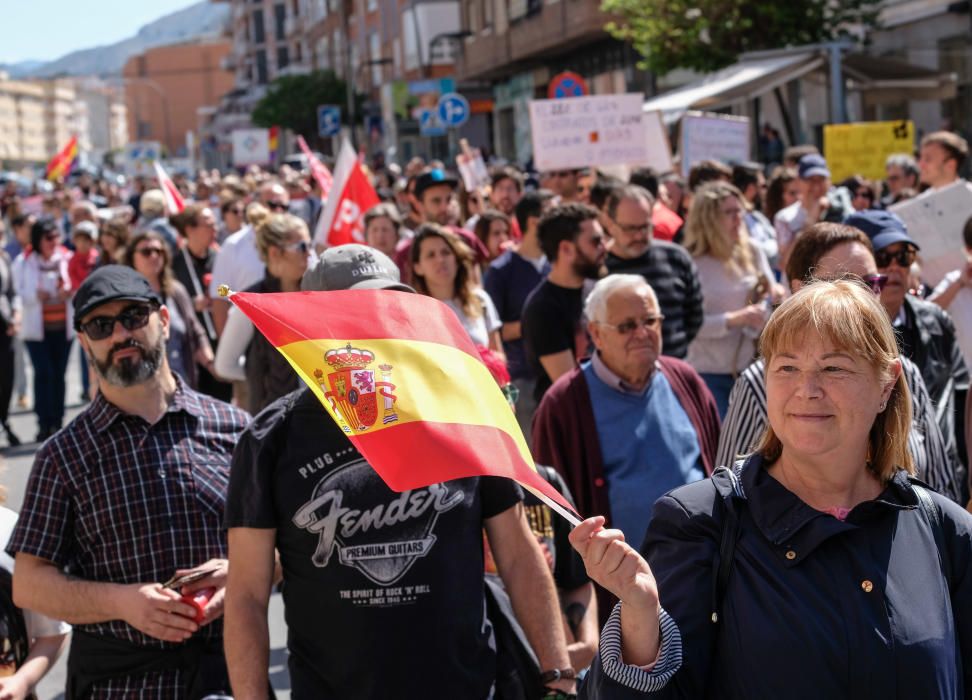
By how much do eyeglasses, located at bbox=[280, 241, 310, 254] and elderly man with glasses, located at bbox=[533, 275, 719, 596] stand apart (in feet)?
8.94

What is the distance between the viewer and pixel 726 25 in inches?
909

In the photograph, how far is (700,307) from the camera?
7.32m

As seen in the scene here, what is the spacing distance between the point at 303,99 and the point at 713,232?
208 feet

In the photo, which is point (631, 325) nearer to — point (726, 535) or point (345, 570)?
point (345, 570)

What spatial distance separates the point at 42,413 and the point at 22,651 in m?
9.42

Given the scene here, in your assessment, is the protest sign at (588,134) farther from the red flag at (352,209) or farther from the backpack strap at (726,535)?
the backpack strap at (726,535)

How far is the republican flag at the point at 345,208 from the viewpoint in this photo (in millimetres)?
9969

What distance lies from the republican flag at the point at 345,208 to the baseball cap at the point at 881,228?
16.7 ft

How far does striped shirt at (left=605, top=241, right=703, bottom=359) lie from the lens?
711 cm

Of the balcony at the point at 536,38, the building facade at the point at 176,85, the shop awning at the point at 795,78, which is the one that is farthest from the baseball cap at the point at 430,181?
the building facade at the point at 176,85

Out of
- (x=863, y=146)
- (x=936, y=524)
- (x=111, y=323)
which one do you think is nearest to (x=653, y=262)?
(x=111, y=323)

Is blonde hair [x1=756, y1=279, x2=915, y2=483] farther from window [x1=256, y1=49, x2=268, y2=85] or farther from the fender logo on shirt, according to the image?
window [x1=256, y1=49, x2=268, y2=85]

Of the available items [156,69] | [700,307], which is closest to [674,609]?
[700,307]

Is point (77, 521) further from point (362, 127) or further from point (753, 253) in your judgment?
point (362, 127)
